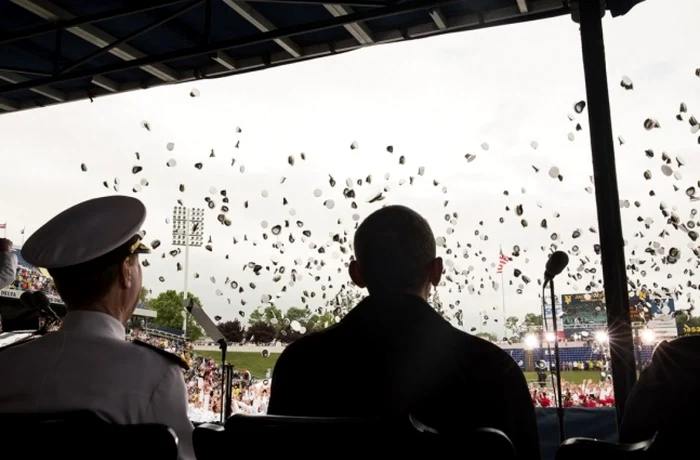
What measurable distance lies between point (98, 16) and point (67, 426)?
4.11 m

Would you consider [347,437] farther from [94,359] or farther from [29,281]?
[29,281]

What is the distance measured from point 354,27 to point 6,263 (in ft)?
8.92

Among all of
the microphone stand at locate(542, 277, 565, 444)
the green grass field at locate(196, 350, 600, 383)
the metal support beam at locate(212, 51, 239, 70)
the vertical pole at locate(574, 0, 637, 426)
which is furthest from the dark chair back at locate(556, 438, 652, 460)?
the green grass field at locate(196, 350, 600, 383)

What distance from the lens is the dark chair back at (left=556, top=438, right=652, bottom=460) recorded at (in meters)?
0.76

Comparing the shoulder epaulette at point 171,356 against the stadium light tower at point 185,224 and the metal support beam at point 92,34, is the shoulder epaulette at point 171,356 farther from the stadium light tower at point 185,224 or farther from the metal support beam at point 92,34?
the stadium light tower at point 185,224

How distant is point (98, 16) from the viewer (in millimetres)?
4230

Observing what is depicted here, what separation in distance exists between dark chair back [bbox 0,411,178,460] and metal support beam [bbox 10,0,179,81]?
4.20 meters

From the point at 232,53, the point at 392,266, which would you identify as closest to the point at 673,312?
the point at 232,53

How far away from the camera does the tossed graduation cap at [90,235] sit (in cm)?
133

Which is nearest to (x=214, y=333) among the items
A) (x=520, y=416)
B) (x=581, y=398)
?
(x=520, y=416)

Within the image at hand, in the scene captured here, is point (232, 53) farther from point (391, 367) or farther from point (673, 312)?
point (673, 312)

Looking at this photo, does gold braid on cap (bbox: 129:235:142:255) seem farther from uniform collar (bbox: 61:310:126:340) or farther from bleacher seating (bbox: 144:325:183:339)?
bleacher seating (bbox: 144:325:183:339)

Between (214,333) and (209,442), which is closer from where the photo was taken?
(209,442)

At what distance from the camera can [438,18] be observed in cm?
393
